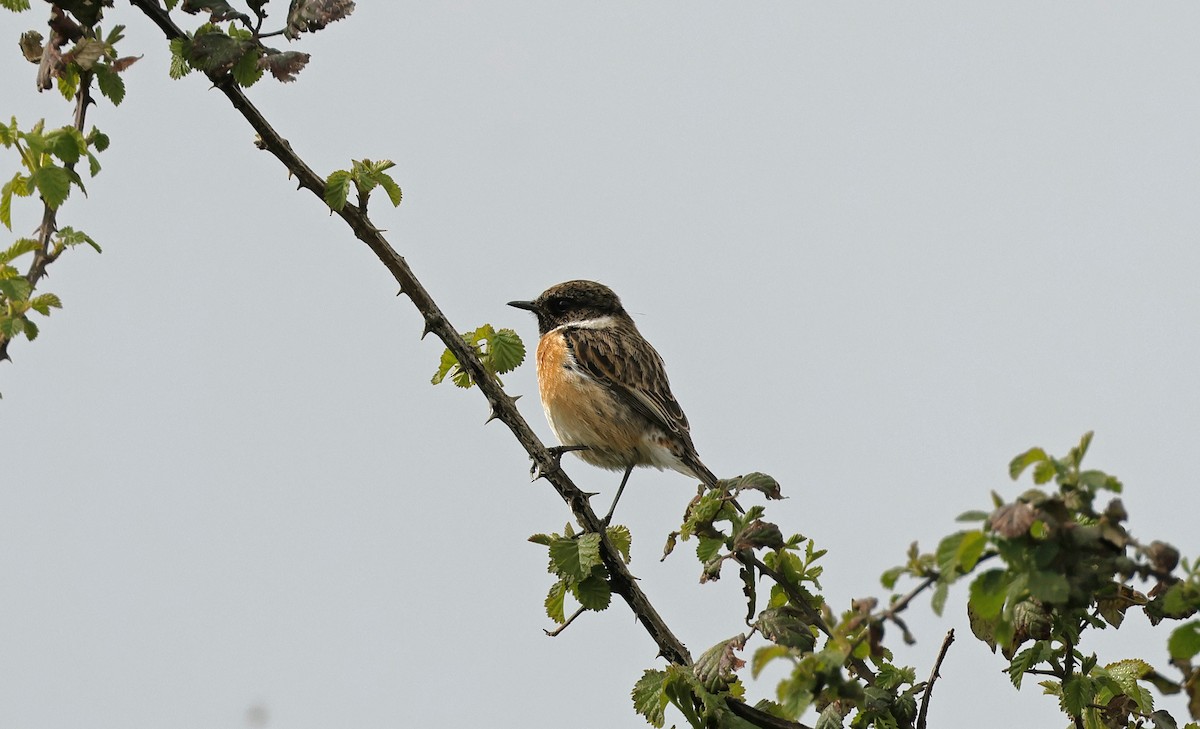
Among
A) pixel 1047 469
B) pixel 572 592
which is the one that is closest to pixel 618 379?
pixel 572 592

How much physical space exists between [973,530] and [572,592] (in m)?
1.68

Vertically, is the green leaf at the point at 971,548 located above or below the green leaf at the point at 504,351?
below

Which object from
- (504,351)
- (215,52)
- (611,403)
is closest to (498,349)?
(504,351)

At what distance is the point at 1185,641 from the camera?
209cm

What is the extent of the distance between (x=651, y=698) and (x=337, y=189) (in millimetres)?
1404

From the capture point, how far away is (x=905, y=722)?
2961 millimetres

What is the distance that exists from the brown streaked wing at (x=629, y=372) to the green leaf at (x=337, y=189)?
3.61m

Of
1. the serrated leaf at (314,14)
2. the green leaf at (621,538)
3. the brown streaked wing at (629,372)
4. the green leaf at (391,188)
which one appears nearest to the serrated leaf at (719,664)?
the green leaf at (621,538)

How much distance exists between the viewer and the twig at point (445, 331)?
10.5 ft

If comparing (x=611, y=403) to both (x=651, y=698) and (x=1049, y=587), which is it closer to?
(x=651, y=698)

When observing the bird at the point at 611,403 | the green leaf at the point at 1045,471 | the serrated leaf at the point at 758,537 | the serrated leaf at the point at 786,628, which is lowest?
the green leaf at the point at 1045,471

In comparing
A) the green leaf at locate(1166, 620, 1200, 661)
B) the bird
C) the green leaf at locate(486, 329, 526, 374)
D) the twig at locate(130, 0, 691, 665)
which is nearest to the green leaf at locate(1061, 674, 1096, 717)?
the twig at locate(130, 0, 691, 665)

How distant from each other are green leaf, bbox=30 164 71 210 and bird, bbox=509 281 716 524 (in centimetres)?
374

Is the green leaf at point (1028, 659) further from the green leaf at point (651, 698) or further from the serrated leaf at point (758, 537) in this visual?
the green leaf at point (651, 698)
